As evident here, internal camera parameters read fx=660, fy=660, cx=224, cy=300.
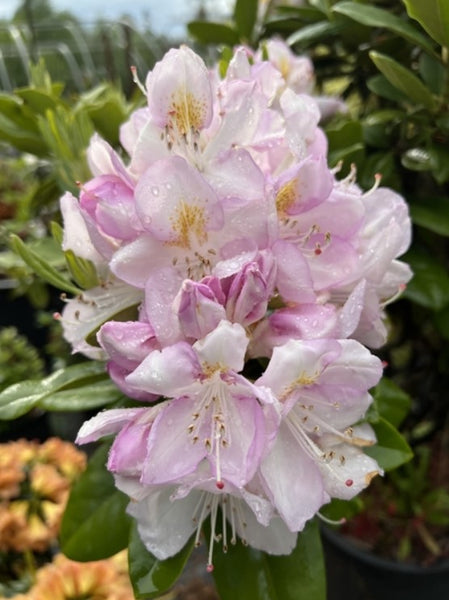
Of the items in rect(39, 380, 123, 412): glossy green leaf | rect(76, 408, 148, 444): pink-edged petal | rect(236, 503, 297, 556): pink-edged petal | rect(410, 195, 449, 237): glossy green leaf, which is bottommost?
rect(236, 503, 297, 556): pink-edged petal

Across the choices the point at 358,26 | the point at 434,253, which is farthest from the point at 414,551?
the point at 358,26

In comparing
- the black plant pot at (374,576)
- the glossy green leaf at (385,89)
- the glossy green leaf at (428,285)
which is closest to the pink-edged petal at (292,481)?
the glossy green leaf at (428,285)

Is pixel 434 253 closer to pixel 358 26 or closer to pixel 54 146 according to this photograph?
pixel 358 26

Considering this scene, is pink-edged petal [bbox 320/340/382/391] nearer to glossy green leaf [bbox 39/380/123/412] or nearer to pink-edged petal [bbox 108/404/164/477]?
pink-edged petal [bbox 108/404/164/477]

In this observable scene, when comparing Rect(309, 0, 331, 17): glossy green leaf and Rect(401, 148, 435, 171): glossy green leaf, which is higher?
Rect(309, 0, 331, 17): glossy green leaf

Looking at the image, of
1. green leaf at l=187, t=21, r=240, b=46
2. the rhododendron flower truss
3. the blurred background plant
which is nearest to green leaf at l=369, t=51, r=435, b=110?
the rhododendron flower truss

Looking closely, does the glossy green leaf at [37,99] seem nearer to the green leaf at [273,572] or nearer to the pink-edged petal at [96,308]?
the pink-edged petal at [96,308]

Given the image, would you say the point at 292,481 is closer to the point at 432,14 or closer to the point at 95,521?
the point at 95,521

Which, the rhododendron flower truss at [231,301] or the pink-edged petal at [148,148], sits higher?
the pink-edged petal at [148,148]
